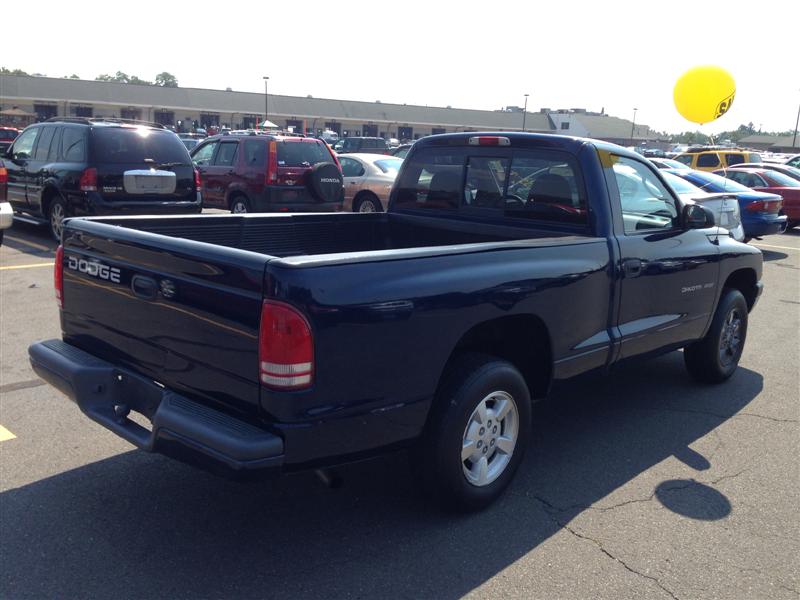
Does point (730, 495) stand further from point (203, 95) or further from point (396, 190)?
point (203, 95)

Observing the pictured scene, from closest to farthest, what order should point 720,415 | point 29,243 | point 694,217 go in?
point 694,217
point 720,415
point 29,243

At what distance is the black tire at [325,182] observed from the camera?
1346cm

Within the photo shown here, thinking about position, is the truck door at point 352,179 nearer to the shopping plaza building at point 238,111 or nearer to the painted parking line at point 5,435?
the painted parking line at point 5,435

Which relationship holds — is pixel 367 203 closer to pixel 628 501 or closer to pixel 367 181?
pixel 367 181

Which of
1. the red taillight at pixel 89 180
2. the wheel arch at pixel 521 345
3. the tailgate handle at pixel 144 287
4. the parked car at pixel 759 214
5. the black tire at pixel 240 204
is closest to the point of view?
the tailgate handle at pixel 144 287

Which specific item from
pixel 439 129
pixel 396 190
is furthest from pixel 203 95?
pixel 396 190

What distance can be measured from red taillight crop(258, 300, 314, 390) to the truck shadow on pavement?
0.91m

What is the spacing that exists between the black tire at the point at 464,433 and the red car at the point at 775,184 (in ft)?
49.2

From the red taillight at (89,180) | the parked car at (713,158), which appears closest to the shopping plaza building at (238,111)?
the parked car at (713,158)

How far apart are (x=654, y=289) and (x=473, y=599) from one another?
8.35 feet

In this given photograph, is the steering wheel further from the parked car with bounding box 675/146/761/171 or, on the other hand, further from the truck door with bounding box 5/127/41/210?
the parked car with bounding box 675/146/761/171

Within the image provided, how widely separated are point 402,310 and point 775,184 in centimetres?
1670

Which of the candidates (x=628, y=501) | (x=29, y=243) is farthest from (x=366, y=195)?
(x=628, y=501)

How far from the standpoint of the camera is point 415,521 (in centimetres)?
370
